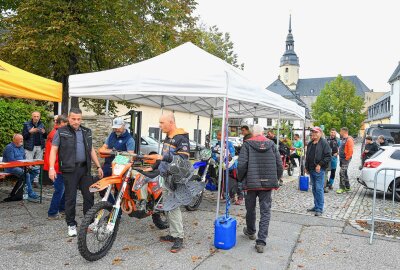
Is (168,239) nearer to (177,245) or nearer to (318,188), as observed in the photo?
(177,245)

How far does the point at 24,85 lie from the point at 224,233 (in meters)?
4.44

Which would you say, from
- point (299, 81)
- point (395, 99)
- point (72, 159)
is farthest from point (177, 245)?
point (299, 81)

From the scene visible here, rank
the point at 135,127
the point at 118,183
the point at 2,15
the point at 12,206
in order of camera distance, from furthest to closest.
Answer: the point at 2,15
the point at 135,127
the point at 12,206
the point at 118,183

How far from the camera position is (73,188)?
17.0 ft

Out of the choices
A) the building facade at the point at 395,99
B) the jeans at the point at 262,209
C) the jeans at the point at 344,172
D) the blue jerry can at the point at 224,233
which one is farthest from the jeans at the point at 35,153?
the building facade at the point at 395,99

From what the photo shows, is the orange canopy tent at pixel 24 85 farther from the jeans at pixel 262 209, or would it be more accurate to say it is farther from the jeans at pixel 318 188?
the jeans at pixel 318 188

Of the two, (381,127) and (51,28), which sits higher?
→ (51,28)

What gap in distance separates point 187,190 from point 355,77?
131 m

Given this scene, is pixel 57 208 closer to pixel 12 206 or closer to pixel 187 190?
pixel 12 206

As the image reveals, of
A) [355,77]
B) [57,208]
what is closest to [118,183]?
[57,208]

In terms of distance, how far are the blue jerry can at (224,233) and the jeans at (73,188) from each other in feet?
6.12

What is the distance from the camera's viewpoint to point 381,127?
14875mm

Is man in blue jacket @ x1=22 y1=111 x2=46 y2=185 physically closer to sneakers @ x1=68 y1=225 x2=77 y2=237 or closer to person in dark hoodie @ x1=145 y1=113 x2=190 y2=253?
sneakers @ x1=68 y1=225 x2=77 y2=237

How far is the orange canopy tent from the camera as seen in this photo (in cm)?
637
